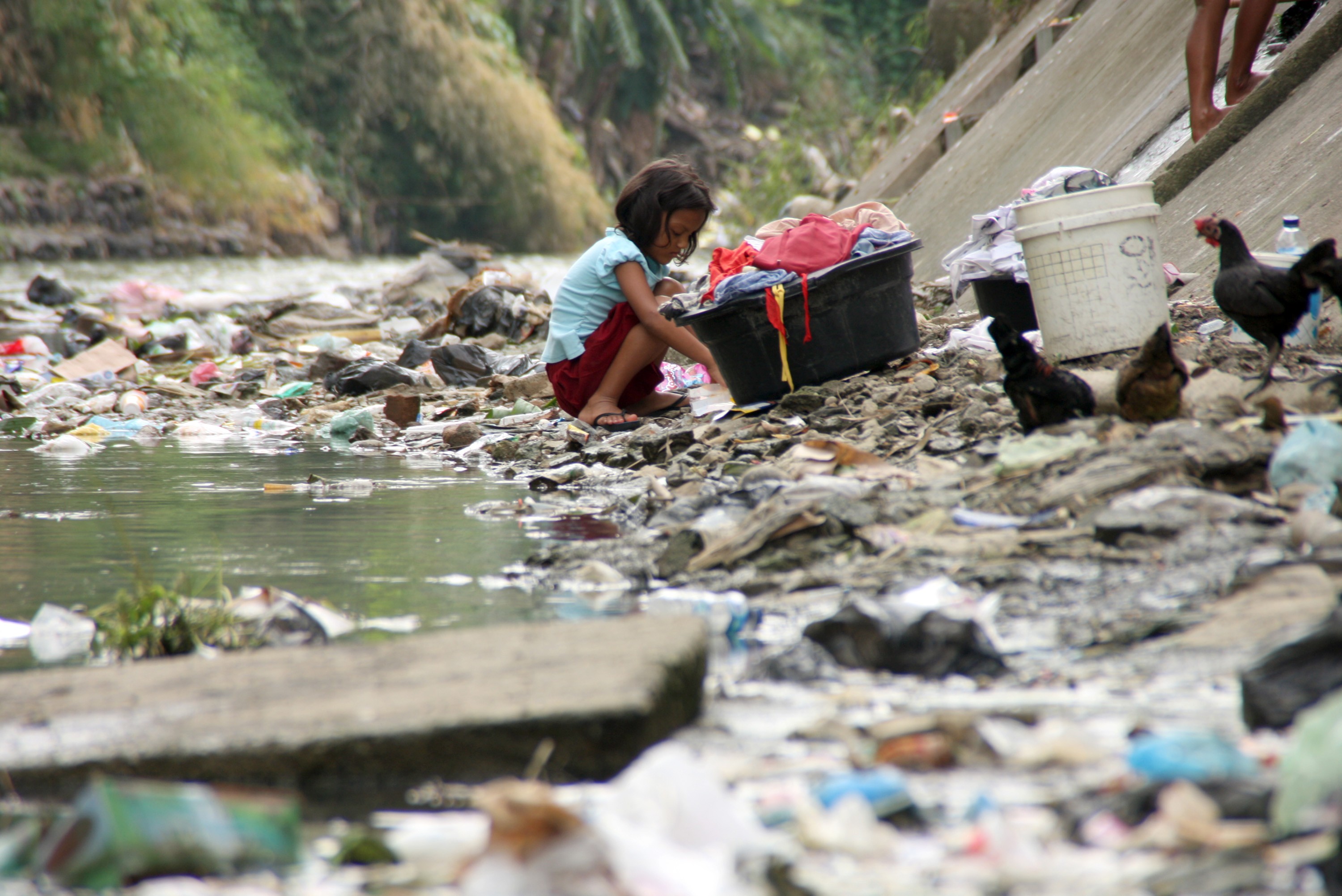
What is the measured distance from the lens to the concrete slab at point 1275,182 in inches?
166

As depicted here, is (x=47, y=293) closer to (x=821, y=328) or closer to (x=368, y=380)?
(x=368, y=380)

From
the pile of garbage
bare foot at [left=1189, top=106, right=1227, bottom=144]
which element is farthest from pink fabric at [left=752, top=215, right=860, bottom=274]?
bare foot at [left=1189, top=106, right=1227, bottom=144]

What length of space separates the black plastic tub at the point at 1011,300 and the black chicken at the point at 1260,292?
4.21ft

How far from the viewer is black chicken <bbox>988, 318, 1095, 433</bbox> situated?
2.84 metres

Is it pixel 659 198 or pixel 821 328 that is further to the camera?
pixel 659 198

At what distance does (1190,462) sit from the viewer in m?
2.35

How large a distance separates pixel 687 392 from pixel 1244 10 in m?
2.92

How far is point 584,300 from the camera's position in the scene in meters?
4.82

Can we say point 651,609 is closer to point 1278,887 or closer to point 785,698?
point 785,698

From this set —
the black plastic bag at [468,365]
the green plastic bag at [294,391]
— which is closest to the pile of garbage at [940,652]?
the black plastic bag at [468,365]

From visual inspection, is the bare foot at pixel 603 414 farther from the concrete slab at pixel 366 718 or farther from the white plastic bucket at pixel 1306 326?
the concrete slab at pixel 366 718

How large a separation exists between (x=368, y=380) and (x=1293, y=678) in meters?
5.59

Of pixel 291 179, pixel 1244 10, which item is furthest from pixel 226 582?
pixel 291 179

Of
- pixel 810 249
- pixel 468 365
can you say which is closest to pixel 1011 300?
pixel 810 249
